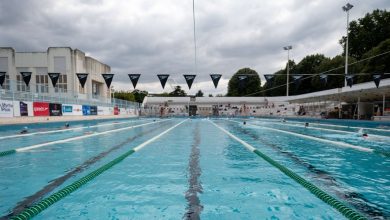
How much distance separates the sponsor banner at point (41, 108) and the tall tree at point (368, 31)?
46.5 m

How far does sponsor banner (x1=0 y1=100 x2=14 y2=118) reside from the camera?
12.7 m

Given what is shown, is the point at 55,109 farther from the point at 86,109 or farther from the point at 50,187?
the point at 50,187

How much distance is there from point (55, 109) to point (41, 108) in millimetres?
1595

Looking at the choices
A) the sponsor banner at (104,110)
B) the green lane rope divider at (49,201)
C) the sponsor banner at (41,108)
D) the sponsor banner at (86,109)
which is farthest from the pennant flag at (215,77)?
the sponsor banner at (104,110)

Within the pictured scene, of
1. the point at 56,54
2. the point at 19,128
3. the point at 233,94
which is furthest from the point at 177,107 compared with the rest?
the point at 19,128

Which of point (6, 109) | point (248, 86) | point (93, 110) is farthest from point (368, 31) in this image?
point (6, 109)

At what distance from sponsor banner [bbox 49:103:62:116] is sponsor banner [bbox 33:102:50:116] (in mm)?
387

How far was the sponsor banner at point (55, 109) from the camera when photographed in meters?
17.2

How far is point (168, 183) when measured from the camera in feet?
12.7

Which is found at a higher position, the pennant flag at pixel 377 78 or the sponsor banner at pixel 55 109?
the pennant flag at pixel 377 78

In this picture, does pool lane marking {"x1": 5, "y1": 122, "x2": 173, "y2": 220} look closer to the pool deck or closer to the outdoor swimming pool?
the outdoor swimming pool

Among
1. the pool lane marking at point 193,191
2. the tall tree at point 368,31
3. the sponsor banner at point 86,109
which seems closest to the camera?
the pool lane marking at point 193,191

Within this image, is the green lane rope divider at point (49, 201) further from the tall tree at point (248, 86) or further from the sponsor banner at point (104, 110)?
the tall tree at point (248, 86)

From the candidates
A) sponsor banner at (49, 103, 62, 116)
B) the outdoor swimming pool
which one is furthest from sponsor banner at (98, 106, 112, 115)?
the outdoor swimming pool
